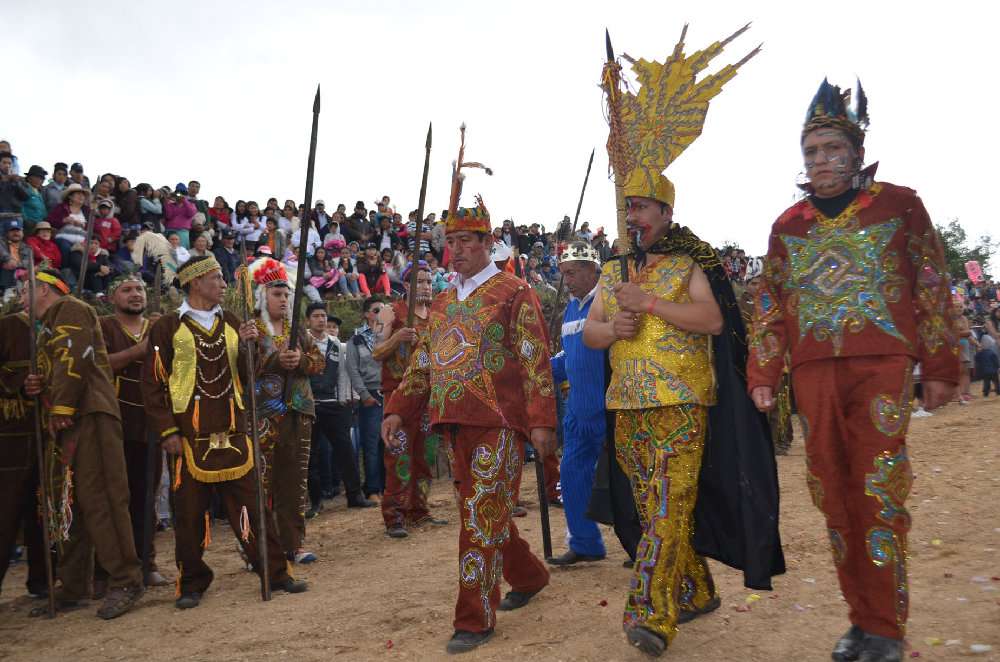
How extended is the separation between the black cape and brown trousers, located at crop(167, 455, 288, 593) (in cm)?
292

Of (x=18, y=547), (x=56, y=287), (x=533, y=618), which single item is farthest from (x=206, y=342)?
(x=18, y=547)

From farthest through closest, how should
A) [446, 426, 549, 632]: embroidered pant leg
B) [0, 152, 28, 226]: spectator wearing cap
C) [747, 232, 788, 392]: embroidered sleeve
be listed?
[0, 152, 28, 226]: spectator wearing cap, [446, 426, 549, 632]: embroidered pant leg, [747, 232, 788, 392]: embroidered sleeve

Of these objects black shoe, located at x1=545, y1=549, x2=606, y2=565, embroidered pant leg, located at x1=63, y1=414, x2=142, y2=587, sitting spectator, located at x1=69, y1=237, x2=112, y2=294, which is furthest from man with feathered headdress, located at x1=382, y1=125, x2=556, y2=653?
sitting spectator, located at x1=69, y1=237, x2=112, y2=294

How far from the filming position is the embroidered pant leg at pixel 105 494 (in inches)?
213

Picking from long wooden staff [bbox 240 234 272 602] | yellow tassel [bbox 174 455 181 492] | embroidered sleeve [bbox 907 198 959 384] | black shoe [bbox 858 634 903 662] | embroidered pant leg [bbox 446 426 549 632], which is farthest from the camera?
yellow tassel [bbox 174 455 181 492]

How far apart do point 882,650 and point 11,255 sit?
1001 centimetres

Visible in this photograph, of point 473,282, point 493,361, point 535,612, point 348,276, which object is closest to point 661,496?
point 493,361

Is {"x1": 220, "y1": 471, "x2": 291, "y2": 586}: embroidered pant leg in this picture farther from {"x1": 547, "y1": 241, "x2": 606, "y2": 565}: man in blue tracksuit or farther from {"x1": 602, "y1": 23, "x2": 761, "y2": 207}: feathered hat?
{"x1": 602, "y1": 23, "x2": 761, "y2": 207}: feathered hat

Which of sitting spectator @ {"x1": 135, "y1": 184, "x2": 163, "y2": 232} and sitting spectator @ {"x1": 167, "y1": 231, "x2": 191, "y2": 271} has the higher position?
sitting spectator @ {"x1": 135, "y1": 184, "x2": 163, "y2": 232}

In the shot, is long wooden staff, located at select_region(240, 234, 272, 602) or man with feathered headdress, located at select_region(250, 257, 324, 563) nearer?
long wooden staff, located at select_region(240, 234, 272, 602)

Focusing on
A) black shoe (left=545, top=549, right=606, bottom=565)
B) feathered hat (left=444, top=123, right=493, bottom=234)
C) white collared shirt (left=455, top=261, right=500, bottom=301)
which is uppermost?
feathered hat (left=444, top=123, right=493, bottom=234)

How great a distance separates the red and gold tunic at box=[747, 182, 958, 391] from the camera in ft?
11.0

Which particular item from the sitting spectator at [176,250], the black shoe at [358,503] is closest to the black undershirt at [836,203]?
the black shoe at [358,503]

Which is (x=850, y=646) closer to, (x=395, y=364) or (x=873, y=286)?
(x=873, y=286)
